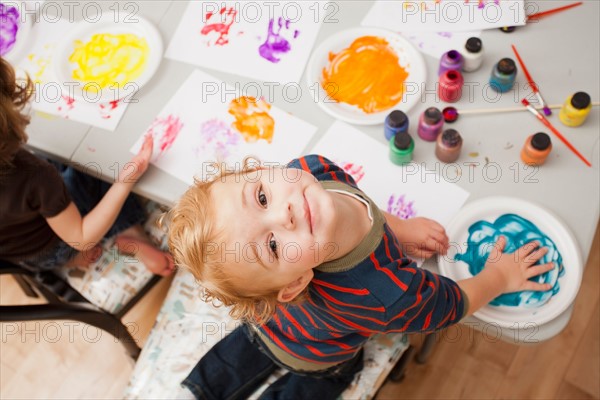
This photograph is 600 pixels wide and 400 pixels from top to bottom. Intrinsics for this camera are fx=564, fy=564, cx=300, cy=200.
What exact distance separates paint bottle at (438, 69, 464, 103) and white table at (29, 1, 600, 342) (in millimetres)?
24

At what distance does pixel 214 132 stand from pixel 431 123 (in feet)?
1.44

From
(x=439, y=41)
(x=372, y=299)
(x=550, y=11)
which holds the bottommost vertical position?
(x=372, y=299)

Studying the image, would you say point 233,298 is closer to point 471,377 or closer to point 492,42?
point 492,42

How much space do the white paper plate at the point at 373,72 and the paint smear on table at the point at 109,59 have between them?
1.32 ft

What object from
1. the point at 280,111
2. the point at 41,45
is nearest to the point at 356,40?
the point at 280,111

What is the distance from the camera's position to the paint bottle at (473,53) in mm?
1101

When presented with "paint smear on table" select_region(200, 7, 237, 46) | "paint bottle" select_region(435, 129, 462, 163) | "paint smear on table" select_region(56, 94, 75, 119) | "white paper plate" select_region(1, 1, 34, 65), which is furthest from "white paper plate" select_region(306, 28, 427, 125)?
"white paper plate" select_region(1, 1, 34, 65)

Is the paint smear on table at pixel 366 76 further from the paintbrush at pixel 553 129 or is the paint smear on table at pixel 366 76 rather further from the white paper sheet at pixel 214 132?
the paintbrush at pixel 553 129

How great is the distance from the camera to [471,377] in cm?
160

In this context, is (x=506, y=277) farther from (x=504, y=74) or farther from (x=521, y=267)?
(x=504, y=74)

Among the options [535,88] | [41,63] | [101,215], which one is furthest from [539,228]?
A: [41,63]

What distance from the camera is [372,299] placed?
0.90m

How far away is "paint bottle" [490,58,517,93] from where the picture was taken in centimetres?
107

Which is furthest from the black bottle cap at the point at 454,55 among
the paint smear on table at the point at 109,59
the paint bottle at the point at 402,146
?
the paint smear on table at the point at 109,59
